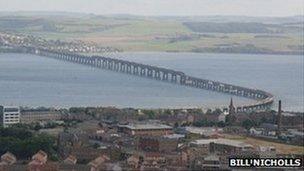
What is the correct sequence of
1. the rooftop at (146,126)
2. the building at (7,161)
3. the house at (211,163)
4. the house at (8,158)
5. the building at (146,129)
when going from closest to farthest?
the house at (211,163)
the building at (7,161)
the house at (8,158)
the building at (146,129)
the rooftop at (146,126)

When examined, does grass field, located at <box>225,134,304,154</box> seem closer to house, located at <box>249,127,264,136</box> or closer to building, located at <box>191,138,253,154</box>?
building, located at <box>191,138,253,154</box>

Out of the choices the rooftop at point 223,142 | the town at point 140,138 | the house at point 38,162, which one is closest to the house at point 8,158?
the town at point 140,138

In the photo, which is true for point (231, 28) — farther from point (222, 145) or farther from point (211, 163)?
point (211, 163)

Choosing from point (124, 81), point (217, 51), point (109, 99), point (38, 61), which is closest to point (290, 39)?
point (217, 51)

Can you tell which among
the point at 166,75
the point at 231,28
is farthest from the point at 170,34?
the point at 166,75

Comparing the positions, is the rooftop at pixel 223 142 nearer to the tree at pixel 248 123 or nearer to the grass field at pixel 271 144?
the grass field at pixel 271 144

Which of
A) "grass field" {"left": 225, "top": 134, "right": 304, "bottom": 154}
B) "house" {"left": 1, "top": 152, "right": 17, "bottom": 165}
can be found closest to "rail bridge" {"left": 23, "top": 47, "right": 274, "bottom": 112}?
"grass field" {"left": 225, "top": 134, "right": 304, "bottom": 154}
